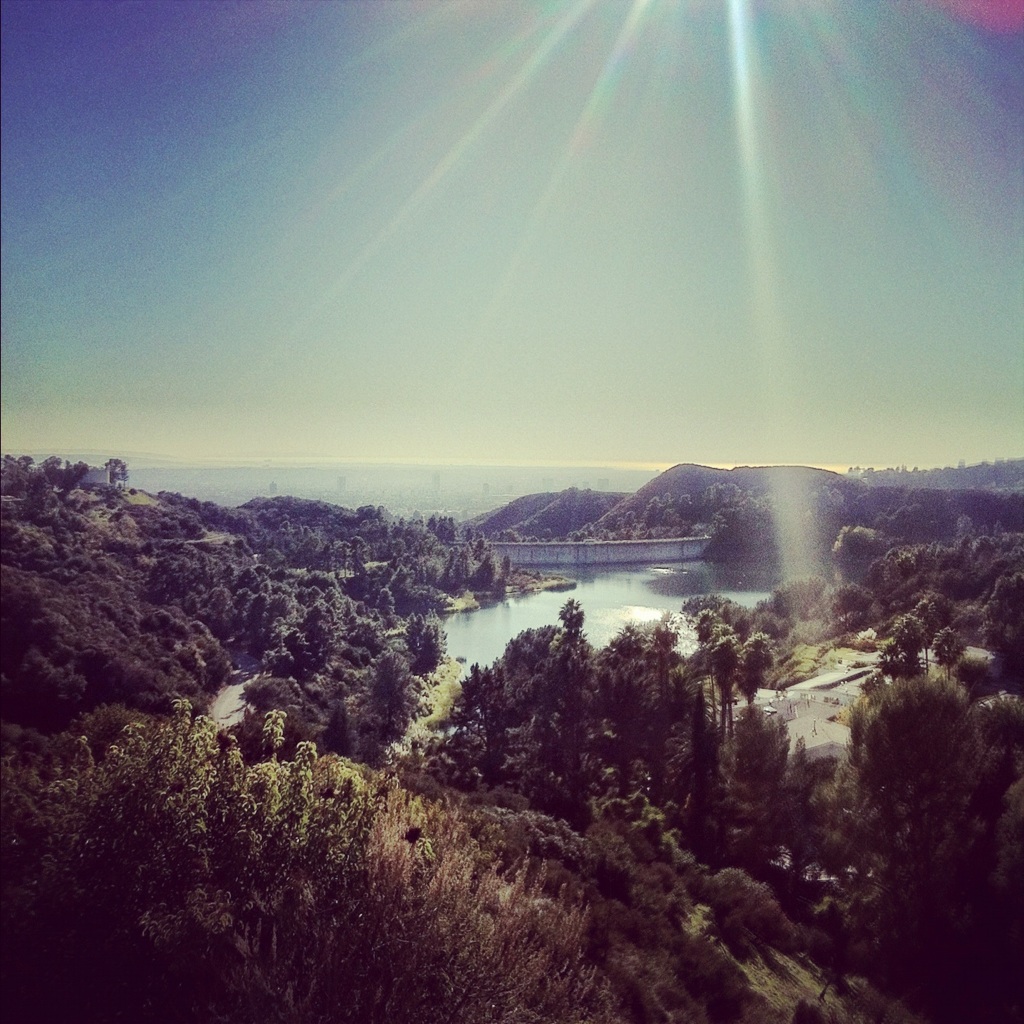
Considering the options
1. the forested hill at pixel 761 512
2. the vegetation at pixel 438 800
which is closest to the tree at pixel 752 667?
the vegetation at pixel 438 800

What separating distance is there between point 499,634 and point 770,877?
1082 cm

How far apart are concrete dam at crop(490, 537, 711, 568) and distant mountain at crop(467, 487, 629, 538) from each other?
2.17m

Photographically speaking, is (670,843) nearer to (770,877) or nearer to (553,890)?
(770,877)

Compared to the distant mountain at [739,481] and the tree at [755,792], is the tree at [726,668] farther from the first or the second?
the distant mountain at [739,481]

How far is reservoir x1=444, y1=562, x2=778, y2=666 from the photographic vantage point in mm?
18656

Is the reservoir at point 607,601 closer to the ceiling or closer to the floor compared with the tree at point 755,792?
closer to the ceiling

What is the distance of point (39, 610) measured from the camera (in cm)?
573

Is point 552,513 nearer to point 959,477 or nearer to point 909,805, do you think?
point 959,477

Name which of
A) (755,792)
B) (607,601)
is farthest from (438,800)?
(607,601)

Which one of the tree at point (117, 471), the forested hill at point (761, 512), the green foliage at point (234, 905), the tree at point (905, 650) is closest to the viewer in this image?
the green foliage at point (234, 905)

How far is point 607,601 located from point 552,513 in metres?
10.1

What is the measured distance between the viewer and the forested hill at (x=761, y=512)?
21422 millimetres

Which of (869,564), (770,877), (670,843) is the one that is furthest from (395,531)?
(869,564)

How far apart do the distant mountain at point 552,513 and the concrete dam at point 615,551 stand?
2168mm
